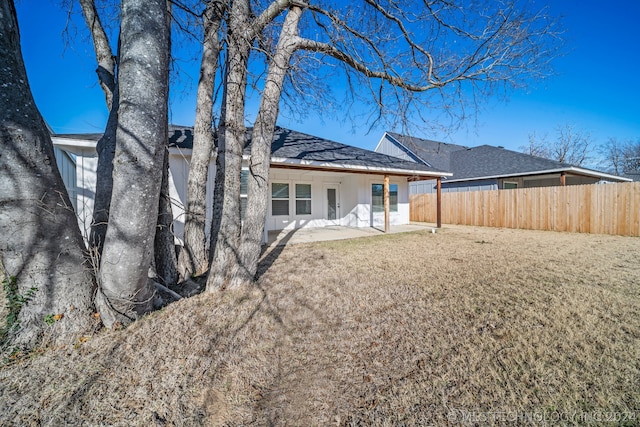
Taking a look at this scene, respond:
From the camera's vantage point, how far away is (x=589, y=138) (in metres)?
27.3

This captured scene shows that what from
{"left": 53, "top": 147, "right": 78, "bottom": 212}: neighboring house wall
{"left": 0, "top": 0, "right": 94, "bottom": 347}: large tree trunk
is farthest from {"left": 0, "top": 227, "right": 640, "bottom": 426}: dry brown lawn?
{"left": 53, "top": 147, "right": 78, "bottom": 212}: neighboring house wall

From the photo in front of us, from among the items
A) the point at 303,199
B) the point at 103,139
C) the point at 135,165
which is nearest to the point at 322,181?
the point at 303,199

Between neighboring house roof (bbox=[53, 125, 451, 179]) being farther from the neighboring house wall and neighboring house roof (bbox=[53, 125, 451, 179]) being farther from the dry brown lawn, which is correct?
the dry brown lawn

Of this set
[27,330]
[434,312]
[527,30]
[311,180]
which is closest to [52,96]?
[27,330]

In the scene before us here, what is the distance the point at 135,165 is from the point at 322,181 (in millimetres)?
9468

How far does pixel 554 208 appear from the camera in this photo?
10.6m

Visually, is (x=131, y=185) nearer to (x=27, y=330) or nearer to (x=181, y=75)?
(x=27, y=330)

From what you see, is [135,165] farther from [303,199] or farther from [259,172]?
[303,199]

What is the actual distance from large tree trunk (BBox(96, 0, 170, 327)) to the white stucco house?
380cm

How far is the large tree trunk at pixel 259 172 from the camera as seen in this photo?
3.86 m

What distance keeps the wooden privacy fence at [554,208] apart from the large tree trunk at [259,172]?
12.3 m

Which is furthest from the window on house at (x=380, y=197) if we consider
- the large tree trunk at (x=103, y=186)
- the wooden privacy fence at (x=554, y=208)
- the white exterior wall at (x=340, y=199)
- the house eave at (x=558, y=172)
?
the large tree trunk at (x=103, y=186)

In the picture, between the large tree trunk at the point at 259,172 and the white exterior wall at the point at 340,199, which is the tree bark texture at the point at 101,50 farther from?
the white exterior wall at the point at 340,199

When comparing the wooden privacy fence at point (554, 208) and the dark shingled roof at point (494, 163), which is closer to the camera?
the wooden privacy fence at point (554, 208)
